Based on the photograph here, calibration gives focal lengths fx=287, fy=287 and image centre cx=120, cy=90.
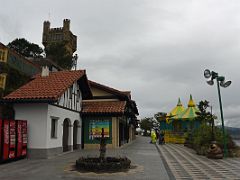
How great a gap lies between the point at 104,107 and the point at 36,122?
787 centimetres

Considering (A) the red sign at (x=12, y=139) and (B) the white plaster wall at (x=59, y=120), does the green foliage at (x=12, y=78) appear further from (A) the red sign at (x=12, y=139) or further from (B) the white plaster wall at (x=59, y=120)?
(A) the red sign at (x=12, y=139)

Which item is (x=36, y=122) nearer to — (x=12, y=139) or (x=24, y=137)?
(x=24, y=137)

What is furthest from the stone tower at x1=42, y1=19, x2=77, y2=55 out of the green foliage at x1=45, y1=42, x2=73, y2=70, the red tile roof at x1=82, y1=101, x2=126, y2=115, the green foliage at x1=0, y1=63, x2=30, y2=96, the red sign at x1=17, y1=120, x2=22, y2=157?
the red sign at x1=17, y1=120, x2=22, y2=157

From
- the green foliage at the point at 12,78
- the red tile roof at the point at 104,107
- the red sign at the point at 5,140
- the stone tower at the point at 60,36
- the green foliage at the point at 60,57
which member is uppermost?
the stone tower at the point at 60,36

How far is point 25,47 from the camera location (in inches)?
2105

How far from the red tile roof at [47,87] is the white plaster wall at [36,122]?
24.2 inches

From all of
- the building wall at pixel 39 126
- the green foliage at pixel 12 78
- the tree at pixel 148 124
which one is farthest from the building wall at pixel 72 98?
the tree at pixel 148 124

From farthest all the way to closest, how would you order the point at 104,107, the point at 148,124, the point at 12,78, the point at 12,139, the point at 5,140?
the point at 148,124
the point at 104,107
the point at 12,78
the point at 12,139
the point at 5,140

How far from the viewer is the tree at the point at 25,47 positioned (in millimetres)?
52553

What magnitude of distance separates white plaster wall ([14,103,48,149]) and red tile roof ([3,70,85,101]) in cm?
61

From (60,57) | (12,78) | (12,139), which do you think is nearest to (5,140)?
(12,139)

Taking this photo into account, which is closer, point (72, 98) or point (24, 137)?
point (24, 137)

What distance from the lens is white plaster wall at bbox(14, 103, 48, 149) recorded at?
51.3 ft

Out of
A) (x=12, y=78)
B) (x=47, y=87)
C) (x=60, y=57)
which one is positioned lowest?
(x=47, y=87)
